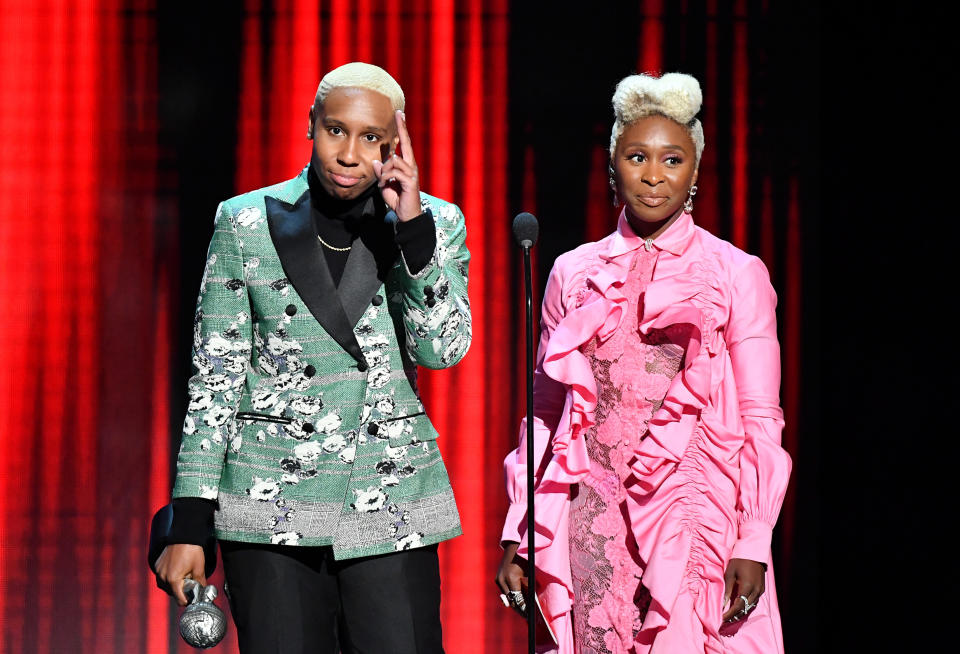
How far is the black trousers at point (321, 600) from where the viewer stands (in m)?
1.99

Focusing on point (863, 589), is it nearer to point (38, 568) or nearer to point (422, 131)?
point (422, 131)

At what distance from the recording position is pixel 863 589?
3857mm

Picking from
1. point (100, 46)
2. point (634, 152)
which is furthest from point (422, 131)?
point (634, 152)

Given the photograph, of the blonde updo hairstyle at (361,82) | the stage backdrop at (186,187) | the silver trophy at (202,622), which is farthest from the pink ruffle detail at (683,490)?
the stage backdrop at (186,187)

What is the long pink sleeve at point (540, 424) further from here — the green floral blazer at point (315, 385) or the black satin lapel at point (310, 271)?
the black satin lapel at point (310, 271)

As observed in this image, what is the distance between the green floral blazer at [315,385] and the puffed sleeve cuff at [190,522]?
0.02 m

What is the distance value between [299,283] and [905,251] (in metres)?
2.42

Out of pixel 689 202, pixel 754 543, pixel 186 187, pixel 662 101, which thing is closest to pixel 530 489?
pixel 754 543

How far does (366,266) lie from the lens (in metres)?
2.09

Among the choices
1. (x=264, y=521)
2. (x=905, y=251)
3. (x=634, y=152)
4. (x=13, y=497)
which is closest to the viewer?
(x=264, y=521)

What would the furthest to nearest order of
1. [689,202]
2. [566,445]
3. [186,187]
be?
[186,187], [689,202], [566,445]

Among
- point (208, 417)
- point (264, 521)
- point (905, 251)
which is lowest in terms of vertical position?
point (264, 521)

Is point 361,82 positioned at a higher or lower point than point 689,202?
higher

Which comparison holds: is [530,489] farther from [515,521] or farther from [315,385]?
[315,385]
